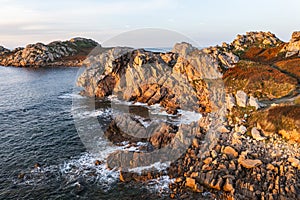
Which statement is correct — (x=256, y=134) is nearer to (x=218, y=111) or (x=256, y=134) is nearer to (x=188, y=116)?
(x=218, y=111)

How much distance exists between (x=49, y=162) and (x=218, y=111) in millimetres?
30518

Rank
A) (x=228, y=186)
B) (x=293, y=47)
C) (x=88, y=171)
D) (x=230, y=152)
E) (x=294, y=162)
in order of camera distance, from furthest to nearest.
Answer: (x=293, y=47) < (x=88, y=171) < (x=230, y=152) < (x=294, y=162) < (x=228, y=186)

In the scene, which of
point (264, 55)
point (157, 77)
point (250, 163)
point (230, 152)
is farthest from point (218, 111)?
point (264, 55)

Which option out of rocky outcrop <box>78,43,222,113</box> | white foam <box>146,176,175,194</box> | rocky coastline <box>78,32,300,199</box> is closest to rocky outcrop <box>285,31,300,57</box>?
rocky coastline <box>78,32,300,199</box>

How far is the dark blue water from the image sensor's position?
27328mm

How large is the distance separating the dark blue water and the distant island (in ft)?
9.43

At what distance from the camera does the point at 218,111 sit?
149ft

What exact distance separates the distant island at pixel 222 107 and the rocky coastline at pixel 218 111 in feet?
0.36

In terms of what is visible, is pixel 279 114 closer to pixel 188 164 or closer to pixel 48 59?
pixel 188 164

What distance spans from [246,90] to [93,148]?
32.4 meters

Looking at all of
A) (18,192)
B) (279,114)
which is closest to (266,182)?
(279,114)

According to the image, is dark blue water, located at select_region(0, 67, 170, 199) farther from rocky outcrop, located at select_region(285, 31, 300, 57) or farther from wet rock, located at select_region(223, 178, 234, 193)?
rocky outcrop, located at select_region(285, 31, 300, 57)

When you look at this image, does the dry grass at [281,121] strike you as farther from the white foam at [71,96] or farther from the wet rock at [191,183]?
the white foam at [71,96]

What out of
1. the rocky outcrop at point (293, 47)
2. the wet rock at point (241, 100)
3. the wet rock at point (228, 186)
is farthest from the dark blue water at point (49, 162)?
the rocky outcrop at point (293, 47)
